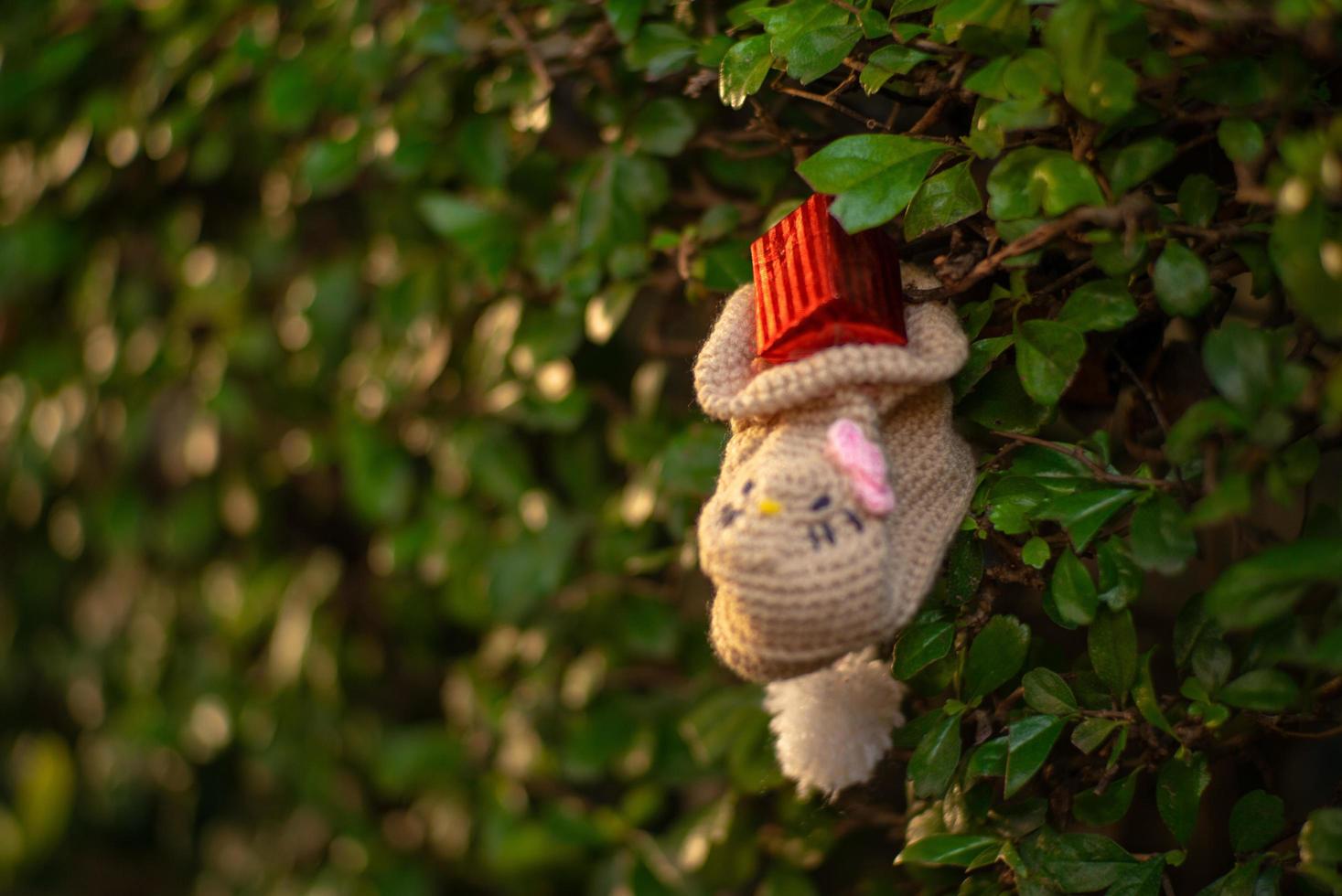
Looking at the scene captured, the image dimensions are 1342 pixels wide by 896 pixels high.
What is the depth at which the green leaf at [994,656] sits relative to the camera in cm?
62

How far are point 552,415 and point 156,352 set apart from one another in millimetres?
737

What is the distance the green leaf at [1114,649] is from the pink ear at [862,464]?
0.17m

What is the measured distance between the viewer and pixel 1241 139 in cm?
52

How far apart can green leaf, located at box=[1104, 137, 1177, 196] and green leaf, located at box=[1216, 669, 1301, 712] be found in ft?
0.84

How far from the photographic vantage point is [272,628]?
1.39 metres

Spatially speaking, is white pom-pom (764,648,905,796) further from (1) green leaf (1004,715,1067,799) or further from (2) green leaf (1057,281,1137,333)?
(2) green leaf (1057,281,1137,333)

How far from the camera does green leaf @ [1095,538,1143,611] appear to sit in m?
0.58

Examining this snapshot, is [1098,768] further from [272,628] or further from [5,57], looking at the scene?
[5,57]

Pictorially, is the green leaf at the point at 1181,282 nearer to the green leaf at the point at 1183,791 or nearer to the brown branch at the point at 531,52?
the green leaf at the point at 1183,791

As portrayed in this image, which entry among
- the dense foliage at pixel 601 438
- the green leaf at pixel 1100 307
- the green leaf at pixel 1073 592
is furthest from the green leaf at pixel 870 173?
the green leaf at pixel 1073 592

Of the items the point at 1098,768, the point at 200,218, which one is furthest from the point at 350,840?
the point at 1098,768

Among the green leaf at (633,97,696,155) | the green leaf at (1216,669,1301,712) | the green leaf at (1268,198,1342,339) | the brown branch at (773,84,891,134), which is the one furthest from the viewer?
the green leaf at (633,97,696,155)

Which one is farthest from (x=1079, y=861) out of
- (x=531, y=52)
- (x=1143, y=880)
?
(x=531, y=52)

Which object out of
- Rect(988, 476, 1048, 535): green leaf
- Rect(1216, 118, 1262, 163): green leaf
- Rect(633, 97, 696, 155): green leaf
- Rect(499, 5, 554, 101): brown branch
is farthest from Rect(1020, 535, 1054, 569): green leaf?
Rect(499, 5, 554, 101): brown branch
